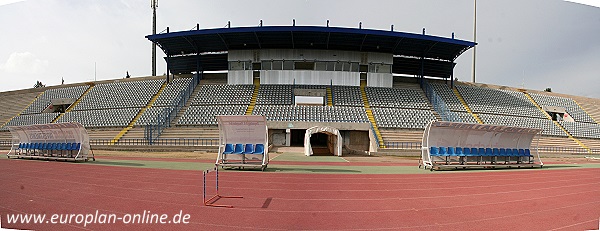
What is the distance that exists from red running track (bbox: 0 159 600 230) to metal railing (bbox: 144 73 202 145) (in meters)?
16.0

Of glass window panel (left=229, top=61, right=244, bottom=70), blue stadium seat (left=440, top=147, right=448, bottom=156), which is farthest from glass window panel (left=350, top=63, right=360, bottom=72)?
blue stadium seat (left=440, top=147, right=448, bottom=156)

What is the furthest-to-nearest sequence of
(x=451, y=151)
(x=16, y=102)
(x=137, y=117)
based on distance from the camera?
1. (x=16, y=102)
2. (x=137, y=117)
3. (x=451, y=151)

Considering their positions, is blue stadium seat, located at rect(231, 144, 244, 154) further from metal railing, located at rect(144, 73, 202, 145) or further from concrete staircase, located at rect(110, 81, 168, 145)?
concrete staircase, located at rect(110, 81, 168, 145)

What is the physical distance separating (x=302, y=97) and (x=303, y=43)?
6.23 metres

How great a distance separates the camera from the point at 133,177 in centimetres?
982

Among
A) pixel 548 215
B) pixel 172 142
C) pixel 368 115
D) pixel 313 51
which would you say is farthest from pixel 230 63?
pixel 548 215

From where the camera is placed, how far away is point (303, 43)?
33500mm

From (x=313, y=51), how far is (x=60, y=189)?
29314mm

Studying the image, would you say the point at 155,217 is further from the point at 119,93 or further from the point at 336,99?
the point at 119,93

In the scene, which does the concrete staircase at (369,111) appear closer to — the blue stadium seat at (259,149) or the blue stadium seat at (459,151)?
the blue stadium seat at (459,151)

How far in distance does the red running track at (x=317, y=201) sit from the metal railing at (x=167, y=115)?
1596cm

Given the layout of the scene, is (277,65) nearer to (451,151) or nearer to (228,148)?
(228,148)

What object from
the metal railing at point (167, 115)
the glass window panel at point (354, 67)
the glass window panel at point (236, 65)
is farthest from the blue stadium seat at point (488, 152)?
the glass window panel at point (236, 65)

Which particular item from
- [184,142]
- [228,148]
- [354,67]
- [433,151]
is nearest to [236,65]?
[184,142]
